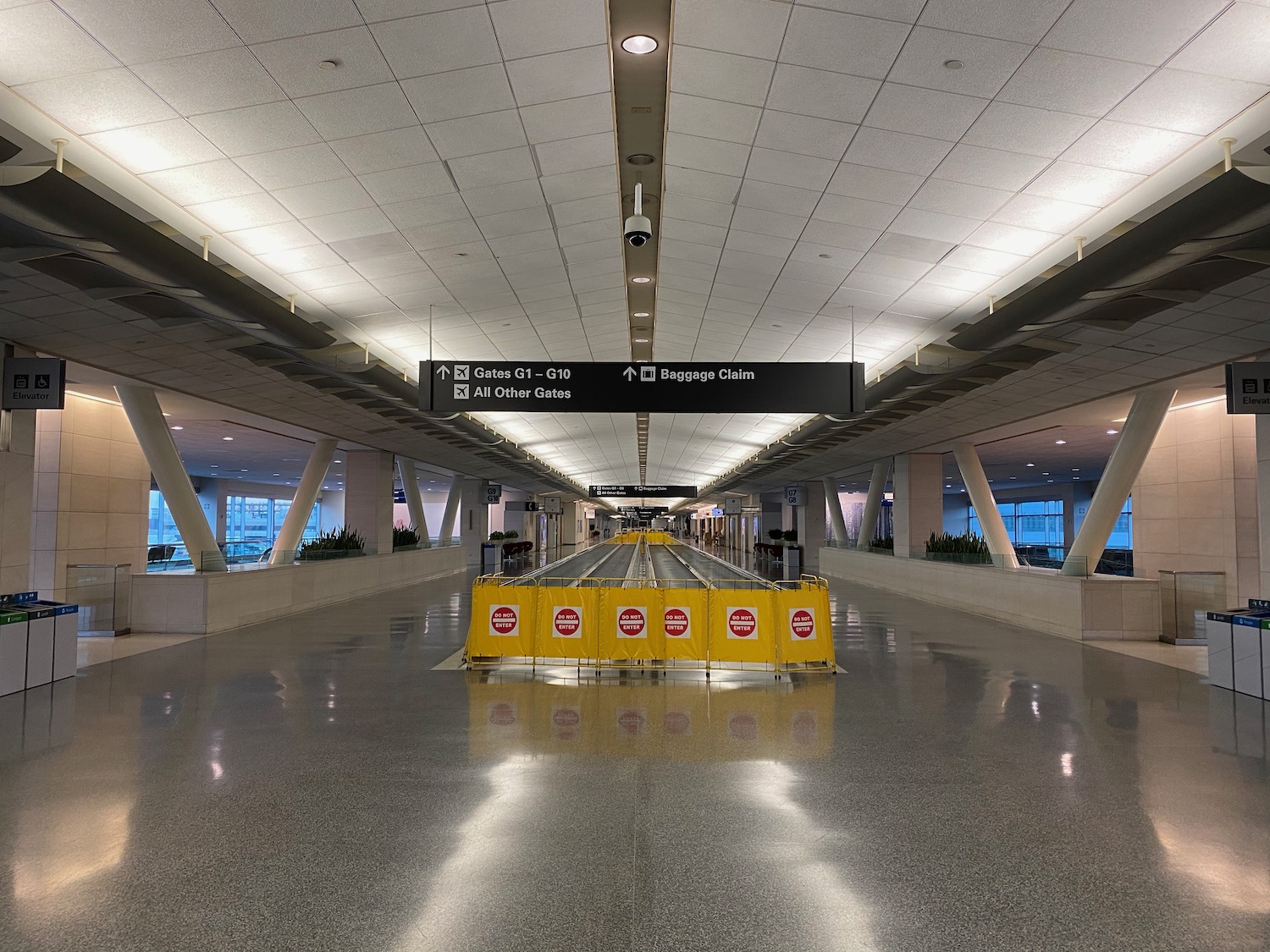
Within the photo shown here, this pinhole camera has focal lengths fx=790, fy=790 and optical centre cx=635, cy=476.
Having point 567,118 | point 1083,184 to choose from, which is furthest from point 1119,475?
point 567,118

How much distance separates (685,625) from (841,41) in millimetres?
7372

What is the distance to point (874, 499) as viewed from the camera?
31.5 metres

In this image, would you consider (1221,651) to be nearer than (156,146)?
No

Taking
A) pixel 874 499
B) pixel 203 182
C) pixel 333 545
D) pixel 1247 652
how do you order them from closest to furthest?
pixel 203 182 < pixel 1247 652 < pixel 333 545 < pixel 874 499

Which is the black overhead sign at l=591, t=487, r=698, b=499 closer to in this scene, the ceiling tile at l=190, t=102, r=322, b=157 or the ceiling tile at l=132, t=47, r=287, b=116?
the ceiling tile at l=190, t=102, r=322, b=157

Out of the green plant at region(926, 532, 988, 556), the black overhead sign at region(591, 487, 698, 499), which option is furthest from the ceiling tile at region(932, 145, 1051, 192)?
the black overhead sign at region(591, 487, 698, 499)

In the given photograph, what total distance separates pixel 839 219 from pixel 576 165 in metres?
3.10

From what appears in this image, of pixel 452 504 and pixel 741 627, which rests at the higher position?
pixel 452 504

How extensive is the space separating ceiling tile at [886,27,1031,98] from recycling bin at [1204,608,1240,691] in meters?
7.77

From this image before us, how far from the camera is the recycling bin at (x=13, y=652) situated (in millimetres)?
9141

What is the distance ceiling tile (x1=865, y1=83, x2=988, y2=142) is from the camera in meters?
6.33

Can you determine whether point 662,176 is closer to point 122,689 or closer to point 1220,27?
point 1220,27

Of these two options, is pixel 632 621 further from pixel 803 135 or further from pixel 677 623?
pixel 803 135

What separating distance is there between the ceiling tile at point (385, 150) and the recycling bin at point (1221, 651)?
10.9 metres
